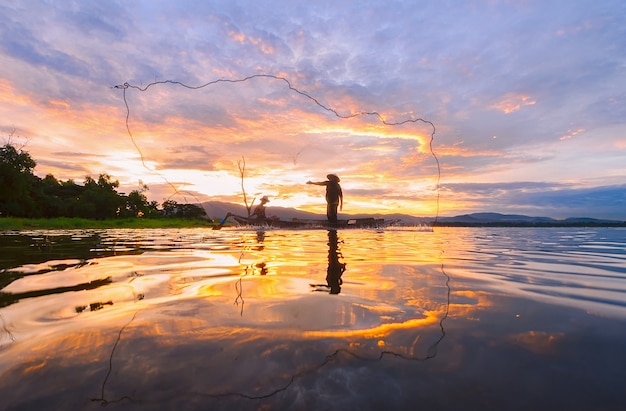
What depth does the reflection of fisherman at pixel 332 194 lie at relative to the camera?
1866 centimetres

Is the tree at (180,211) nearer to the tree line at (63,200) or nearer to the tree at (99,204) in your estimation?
the tree line at (63,200)

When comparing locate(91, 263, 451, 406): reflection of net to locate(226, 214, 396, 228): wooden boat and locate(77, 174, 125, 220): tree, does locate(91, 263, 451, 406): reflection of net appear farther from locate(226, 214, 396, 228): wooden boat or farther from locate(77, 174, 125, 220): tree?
locate(77, 174, 125, 220): tree

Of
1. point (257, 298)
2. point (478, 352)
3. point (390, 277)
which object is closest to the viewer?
point (478, 352)

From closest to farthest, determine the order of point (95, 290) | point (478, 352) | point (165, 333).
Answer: point (478, 352) → point (165, 333) → point (95, 290)

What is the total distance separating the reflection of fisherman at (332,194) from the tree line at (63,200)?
996 inches

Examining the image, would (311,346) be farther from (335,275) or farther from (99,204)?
(99,204)

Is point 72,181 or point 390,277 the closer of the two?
point 390,277

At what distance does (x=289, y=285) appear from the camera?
3.34m

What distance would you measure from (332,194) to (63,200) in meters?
43.5

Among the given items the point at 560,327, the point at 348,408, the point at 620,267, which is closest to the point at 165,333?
the point at 348,408

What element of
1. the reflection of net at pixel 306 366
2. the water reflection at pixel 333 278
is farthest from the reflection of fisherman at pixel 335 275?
the reflection of net at pixel 306 366

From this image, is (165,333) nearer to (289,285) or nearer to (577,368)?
(289,285)

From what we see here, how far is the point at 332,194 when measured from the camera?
19.0 metres

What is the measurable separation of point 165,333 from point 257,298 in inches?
36.3
